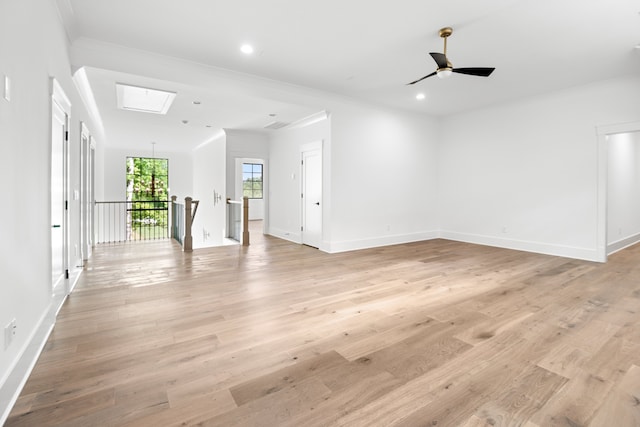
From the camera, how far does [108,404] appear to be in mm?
1746

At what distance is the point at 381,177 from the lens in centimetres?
677

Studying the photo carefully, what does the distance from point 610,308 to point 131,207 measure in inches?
490

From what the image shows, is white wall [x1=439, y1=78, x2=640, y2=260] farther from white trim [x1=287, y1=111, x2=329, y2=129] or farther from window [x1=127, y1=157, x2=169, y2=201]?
window [x1=127, y1=157, x2=169, y2=201]

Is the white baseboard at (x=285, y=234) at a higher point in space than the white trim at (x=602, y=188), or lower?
lower

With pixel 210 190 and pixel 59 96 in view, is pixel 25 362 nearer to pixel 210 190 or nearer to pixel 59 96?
pixel 59 96

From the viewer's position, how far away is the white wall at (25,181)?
1878mm

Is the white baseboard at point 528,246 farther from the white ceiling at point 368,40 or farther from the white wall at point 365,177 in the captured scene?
the white ceiling at point 368,40

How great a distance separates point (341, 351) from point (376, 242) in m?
4.49

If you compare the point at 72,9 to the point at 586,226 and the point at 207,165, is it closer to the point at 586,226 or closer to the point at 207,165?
the point at 207,165

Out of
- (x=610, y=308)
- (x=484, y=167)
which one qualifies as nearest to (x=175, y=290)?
(x=610, y=308)

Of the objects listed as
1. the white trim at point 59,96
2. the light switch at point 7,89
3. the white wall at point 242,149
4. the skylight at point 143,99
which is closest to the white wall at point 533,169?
the white wall at point 242,149

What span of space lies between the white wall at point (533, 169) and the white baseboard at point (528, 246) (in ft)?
0.05

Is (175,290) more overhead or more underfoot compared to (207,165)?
more underfoot

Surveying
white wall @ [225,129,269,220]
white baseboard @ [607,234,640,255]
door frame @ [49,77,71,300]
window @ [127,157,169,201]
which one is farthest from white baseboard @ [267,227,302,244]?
white baseboard @ [607,234,640,255]
